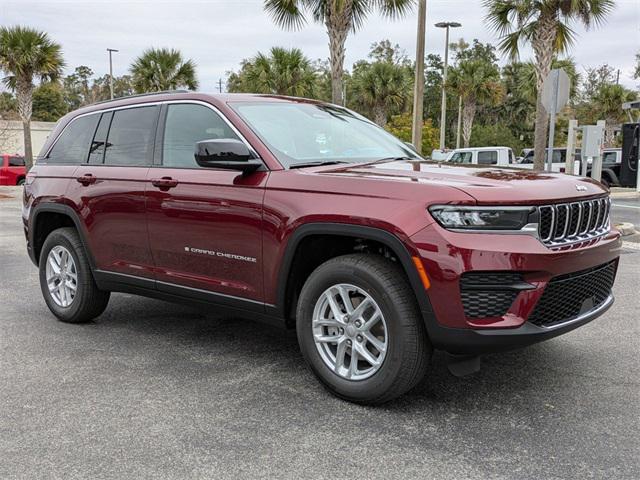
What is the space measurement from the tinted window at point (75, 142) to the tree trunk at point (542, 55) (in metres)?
13.8

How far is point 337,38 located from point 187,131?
45.6 feet

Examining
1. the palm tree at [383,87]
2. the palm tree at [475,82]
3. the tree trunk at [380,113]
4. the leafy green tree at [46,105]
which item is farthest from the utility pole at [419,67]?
the leafy green tree at [46,105]

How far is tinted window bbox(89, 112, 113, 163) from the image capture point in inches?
204

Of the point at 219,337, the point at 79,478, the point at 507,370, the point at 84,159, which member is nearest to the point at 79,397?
the point at 79,478

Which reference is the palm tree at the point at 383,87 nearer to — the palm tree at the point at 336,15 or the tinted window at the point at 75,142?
the palm tree at the point at 336,15

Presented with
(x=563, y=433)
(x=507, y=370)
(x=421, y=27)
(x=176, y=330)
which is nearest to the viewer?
(x=563, y=433)

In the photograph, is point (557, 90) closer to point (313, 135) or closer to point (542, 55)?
point (313, 135)

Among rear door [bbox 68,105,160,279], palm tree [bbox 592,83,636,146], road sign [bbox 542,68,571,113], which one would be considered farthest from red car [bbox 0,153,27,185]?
palm tree [bbox 592,83,636,146]

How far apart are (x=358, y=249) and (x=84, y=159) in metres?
2.78

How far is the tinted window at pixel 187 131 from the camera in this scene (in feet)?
14.3

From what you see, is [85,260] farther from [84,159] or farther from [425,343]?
[425,343]

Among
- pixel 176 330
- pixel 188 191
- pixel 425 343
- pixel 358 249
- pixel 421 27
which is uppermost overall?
pixel 421 27

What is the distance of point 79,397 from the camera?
3.75 m

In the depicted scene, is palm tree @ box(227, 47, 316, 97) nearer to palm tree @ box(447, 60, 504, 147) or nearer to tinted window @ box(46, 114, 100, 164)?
palm tree @ box(447, 60, 504, 147)
